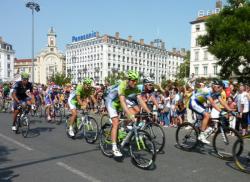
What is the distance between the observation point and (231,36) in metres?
27.0

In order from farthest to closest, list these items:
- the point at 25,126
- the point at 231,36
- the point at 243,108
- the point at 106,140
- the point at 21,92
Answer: the point at 231,36
the point at 243,108
the point at 21,92
the point at 25,126
the point at 106,140

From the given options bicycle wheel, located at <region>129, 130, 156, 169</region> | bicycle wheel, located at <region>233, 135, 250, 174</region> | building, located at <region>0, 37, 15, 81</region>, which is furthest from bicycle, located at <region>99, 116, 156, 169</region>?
building, located at <region>0, 37, 15, 81</region>

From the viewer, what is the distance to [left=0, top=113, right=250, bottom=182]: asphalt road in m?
5.96

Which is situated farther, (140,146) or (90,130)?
(90,130)

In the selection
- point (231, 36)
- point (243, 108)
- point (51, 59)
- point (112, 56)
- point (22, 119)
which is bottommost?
point (22, 119)

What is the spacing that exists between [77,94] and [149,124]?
8.97 feet

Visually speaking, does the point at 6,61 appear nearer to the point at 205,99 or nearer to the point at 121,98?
the point at 205,99

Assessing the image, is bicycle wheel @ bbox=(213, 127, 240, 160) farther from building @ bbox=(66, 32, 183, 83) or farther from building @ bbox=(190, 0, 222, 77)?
building @ bbox=(66, 32, 183, 83)

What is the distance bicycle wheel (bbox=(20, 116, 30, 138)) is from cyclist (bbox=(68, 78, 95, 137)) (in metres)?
1.47

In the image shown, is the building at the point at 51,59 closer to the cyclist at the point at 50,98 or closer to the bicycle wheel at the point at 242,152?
the cyclist at the point at 50,98

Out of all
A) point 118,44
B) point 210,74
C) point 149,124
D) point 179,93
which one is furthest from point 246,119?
point 118,44

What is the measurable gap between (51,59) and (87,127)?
144757 millimetres

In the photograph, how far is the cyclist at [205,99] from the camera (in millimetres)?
7977

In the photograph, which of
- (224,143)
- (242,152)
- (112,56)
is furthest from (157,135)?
(112,56)
